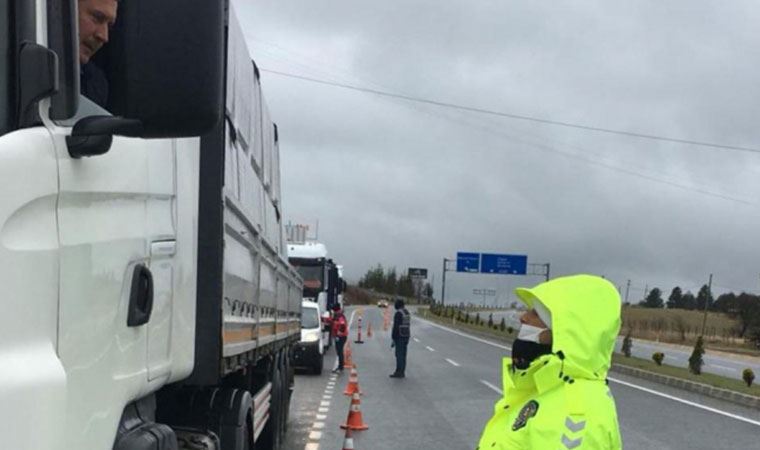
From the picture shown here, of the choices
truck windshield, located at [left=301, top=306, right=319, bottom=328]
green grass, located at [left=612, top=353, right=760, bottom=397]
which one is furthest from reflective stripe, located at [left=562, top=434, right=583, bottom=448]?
truck windshield, located at [left=301, top=306, right=319, bottom=328]

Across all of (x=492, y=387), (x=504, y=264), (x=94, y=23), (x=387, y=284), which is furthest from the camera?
(x=387, y=284)

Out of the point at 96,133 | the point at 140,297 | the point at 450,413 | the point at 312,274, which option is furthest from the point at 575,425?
the point at 312,274

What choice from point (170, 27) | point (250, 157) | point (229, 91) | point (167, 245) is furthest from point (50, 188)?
point (250, 157)

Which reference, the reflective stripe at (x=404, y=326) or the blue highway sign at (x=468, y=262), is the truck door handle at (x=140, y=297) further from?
the blue highway sign at (x=468, y=262)

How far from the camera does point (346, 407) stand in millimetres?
15430

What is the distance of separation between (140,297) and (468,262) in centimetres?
6554

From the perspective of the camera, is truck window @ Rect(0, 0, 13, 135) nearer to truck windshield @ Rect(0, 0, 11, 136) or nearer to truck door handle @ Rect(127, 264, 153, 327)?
truck windshield @ Rect(0, 0, 11, 136)

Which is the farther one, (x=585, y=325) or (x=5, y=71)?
(x=585, y=325)

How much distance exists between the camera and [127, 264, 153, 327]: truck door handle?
2689 millimetres

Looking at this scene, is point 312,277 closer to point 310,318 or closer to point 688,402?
point 310,318

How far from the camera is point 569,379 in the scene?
9.47 ft

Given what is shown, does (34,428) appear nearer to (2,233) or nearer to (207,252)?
(2,233)

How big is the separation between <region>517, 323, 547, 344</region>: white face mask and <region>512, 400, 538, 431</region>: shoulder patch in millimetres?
264

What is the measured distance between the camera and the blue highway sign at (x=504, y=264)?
64.8m
